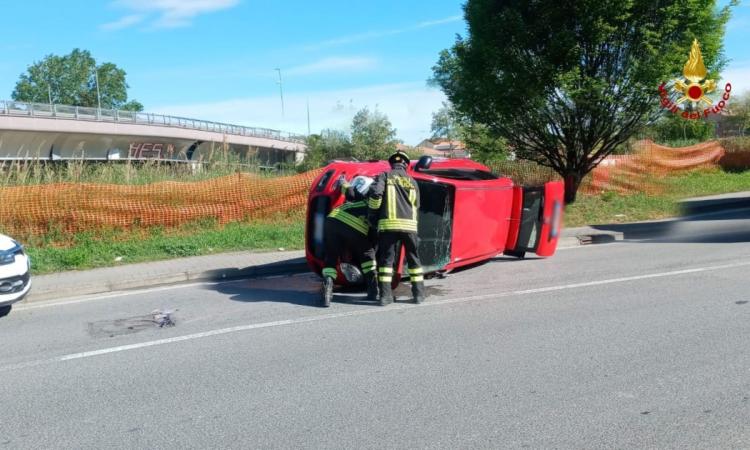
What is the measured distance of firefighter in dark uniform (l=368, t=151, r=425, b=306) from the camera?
716 centimetres

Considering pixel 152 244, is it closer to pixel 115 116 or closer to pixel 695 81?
pixel 695 81

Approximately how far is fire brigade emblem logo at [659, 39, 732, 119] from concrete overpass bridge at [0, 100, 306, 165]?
52.5 feet

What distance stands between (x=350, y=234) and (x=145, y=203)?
6.65 metres

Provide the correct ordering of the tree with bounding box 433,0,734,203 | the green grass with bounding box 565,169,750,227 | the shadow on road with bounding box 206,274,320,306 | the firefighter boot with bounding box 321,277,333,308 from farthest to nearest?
the green grass with bounding box 565,169,750,227
the tree with bounding box 433,0,734,203
the shadow on road with bounding box 206,274,320,306
the firefighter boot with bounding box 321,277,333,308

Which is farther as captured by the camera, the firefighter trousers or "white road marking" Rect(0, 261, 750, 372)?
the firefighter trousers

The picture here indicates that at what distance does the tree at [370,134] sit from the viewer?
45081 millimetres

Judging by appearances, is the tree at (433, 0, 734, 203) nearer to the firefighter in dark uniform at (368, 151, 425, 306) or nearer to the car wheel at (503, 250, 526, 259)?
the car wheel at (503, 250, 526, 259)

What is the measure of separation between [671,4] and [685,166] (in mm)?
12788

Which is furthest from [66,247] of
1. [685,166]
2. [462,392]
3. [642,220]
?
[685,166]

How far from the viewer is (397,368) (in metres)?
5.19

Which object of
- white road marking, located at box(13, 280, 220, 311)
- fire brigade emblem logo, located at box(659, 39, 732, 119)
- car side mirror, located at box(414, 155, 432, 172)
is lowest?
white road marking, located at box(13, 280, 220, 311)

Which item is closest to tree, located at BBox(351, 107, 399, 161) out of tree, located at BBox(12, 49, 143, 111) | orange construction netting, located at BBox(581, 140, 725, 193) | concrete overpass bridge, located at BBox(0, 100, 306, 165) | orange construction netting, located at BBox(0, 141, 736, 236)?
concrete overpass bridge, located at BBox(0, 100, 306, 165)

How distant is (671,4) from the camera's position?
14.3m

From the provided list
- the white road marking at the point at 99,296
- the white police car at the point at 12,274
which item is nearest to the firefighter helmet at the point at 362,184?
the white road marking at the point at 99,296
